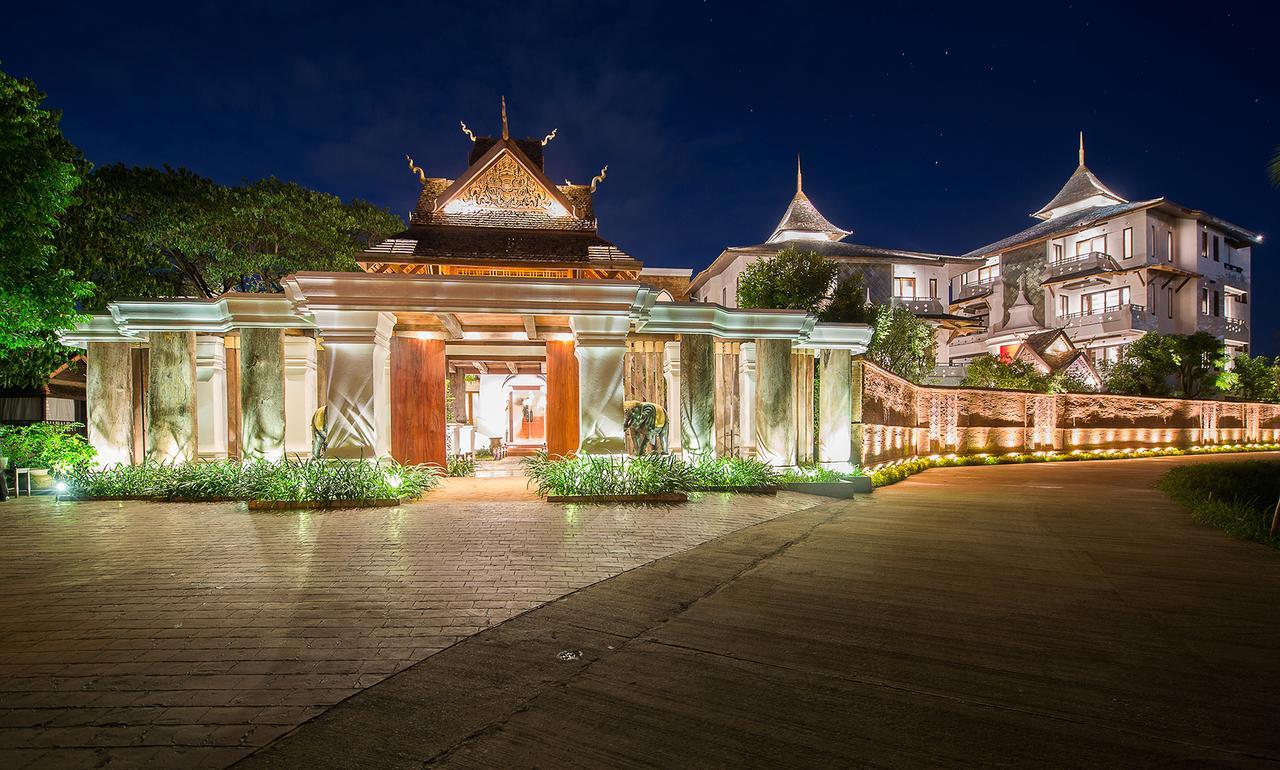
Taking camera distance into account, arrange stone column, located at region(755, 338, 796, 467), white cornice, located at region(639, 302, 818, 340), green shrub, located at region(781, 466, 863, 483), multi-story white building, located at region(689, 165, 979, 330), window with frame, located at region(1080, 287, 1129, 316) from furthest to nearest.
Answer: window with frame, located at region(1080, 287, 1129, 316) → multi-story white building, located at region(689, 165, 979, 330) → stone column, located at region(755, 338, 796, 467) → white cornice, located at region(639, 302, 818, 340) → green shrub, located at region(781, 466, 863, 483)

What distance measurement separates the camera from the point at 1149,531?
739 cm

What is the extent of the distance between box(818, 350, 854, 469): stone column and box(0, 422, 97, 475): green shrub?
13.2 m

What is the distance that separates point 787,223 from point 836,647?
1396 inches

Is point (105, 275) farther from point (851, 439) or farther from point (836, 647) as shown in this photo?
point (836, 647)

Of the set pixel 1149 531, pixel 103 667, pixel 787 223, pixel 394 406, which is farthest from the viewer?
pixel 787 223

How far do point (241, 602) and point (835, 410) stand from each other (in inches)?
389

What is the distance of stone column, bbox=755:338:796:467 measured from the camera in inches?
434

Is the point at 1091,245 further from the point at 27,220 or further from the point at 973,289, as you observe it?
the point at 27,220

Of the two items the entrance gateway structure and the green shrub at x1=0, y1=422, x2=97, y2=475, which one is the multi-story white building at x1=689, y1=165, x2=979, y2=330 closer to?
the entrance gateway structure

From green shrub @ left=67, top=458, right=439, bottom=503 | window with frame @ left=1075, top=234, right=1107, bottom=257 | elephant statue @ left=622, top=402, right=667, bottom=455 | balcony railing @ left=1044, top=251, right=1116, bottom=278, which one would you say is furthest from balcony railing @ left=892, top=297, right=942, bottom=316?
green shrub @ left=67, top=458, right=439, bottom=503

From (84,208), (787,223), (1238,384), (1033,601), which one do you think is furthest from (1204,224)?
(84,208)

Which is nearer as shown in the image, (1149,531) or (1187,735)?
(1187,735)

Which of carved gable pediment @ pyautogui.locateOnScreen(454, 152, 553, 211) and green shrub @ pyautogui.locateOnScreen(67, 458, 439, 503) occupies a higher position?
carved gable pediment @ pyautogui.locateOnScreen(454, 152, 553, 211)

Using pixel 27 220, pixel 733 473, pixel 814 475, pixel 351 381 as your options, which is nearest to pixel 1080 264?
pixel 814 475
